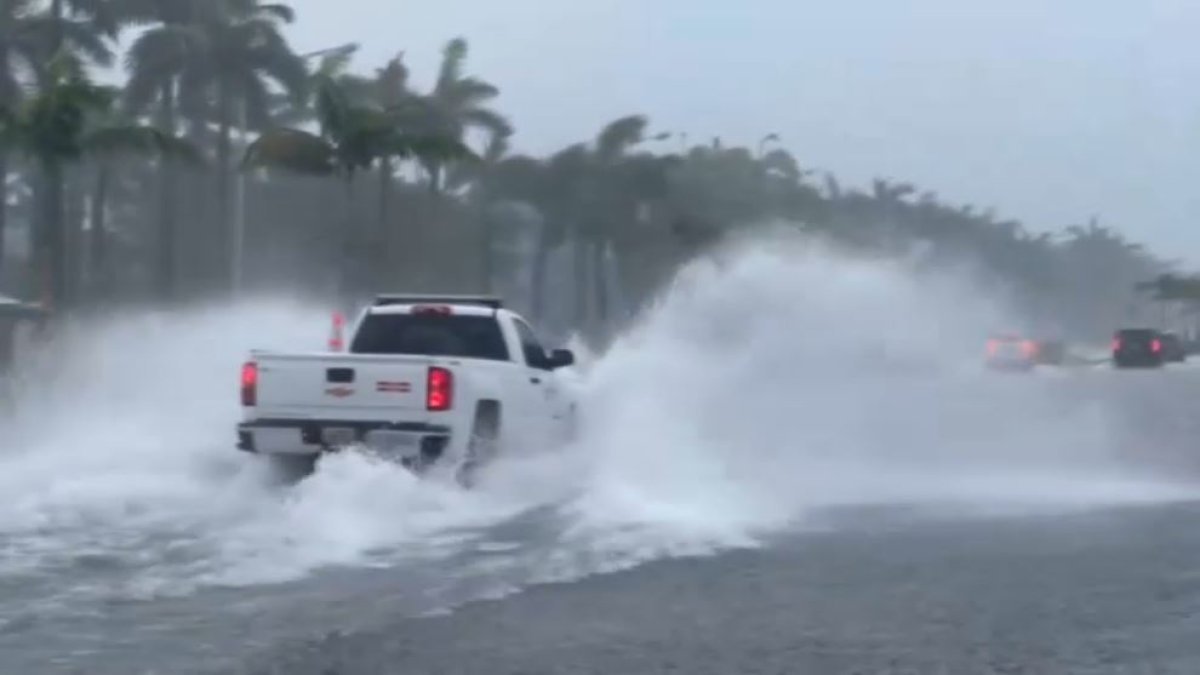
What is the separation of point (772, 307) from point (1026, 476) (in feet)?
39.6

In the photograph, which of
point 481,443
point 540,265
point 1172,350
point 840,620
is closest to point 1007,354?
point 540,265

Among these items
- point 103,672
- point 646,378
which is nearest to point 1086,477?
point 646,378

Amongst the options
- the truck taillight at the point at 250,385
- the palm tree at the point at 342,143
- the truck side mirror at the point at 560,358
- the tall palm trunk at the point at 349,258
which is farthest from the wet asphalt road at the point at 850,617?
the tall palm trunk at the point at 349,258

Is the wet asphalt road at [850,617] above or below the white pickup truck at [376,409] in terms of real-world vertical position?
below

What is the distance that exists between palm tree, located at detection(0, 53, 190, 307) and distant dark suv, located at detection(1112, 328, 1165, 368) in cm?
3860

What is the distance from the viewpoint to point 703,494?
1772cm

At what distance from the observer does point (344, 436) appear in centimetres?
1656

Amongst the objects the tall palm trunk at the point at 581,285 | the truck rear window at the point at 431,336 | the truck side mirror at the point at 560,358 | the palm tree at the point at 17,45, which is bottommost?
the truck side mirror at the point at 560,358

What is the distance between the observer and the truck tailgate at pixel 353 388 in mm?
16641

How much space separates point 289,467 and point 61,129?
20078mm

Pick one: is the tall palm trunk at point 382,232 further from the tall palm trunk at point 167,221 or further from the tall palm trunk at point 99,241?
the tall palm trunk at point 99,241

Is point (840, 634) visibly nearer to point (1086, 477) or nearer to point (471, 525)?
point (471, 525)

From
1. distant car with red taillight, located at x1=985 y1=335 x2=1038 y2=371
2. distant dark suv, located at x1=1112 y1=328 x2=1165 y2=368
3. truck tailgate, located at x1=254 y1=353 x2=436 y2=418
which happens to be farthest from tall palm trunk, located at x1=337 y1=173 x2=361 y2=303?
distant dark suv, located at x1=1112 y1=328 x2=1165 y2=368

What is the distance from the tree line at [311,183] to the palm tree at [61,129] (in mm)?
47
